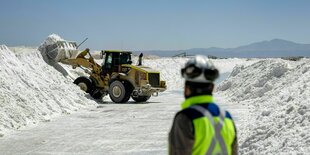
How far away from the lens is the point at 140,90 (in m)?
22.5

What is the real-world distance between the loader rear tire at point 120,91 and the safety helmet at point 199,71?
19.2 m

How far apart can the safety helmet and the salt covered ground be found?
1.06 metres

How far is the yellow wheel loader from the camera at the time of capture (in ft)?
74.1

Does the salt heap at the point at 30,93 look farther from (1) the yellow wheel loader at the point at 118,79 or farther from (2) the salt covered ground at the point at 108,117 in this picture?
(1) the yellow wheel loader at the point at 118,79

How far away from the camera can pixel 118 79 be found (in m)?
22.9

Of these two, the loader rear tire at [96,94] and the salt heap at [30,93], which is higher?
the salt heap at [30,93]

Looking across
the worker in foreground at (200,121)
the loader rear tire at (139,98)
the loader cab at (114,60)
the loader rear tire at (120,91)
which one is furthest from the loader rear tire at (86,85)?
the worker in foreground at (200,121)

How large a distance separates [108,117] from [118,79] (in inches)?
242

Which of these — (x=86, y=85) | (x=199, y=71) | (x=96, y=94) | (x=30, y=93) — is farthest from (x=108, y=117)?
(x=199, y=71)

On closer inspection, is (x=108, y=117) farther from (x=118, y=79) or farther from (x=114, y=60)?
(x=114, y=60)

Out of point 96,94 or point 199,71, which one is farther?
point 96,94

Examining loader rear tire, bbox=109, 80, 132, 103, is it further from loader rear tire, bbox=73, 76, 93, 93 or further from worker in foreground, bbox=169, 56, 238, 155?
worker in foreground, bbox=169, 56, 238, 155

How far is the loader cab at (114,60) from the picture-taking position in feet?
77.3

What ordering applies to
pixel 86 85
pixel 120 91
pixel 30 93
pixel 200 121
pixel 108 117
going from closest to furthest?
pixel 200 121, pixel 108 117, pixel 30 93, pixel 120 91, pixel 86 85
